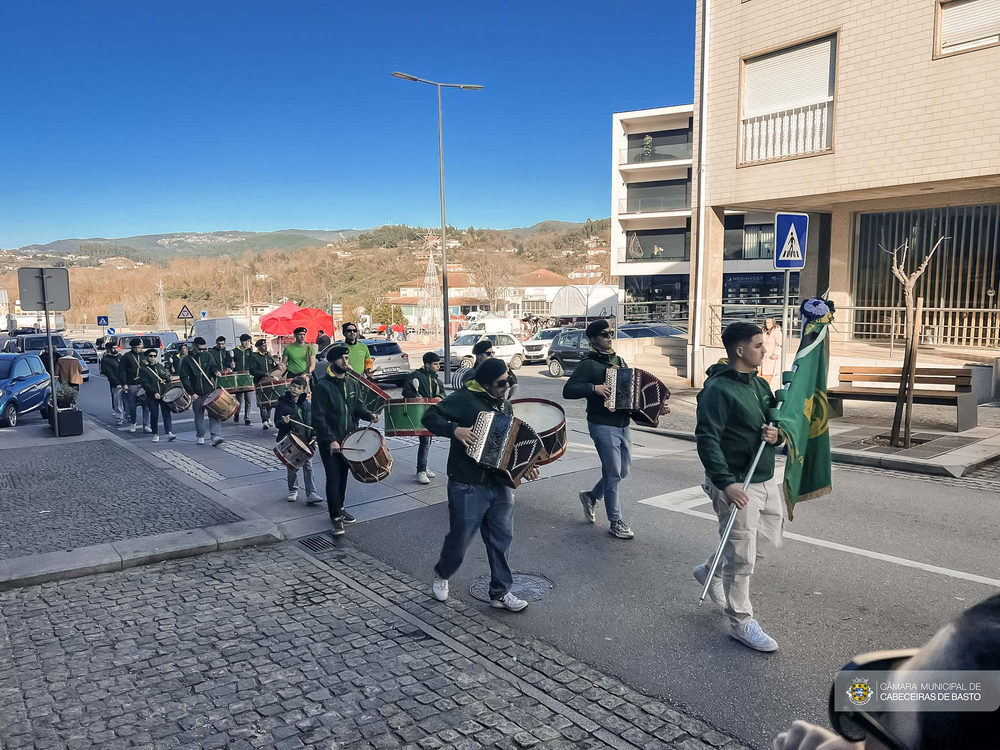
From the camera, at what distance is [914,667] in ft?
4.51

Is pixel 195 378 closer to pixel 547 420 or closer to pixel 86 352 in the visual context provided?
pixel 547 420

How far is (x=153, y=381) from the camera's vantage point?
44.3 feet

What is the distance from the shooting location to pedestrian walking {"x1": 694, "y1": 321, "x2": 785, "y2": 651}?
15.4 feet

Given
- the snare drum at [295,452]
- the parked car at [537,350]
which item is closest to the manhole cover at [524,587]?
the snare drum at [295,452]

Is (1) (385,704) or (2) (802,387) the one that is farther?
(2) (802,387)

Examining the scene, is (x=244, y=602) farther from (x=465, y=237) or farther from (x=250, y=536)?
(x=465, y=237)

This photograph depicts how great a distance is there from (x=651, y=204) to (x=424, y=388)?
41224 mm

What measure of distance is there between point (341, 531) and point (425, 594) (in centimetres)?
191

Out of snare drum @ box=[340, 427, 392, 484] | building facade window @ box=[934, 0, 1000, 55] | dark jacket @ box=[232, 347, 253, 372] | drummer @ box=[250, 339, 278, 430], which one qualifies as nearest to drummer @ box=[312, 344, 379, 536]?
snare drum @ box=[340, 427, 392, 484]

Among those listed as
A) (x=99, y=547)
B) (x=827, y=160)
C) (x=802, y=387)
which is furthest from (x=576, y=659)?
(x=827, y=160)

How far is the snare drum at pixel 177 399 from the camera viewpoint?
13250 millimetres

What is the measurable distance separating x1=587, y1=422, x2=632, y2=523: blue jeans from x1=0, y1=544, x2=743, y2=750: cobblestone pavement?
6.74 feet

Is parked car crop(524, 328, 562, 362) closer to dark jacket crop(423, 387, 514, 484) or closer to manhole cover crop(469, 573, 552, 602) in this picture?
manhole cover crop(469, 573, 552, 602)

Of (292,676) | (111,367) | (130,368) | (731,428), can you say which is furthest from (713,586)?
(111,367)
